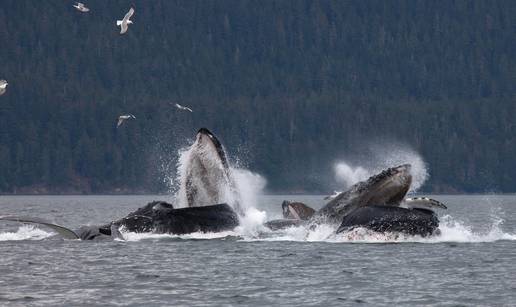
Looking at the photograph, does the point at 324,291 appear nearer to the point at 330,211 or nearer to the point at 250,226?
the point at 330,211

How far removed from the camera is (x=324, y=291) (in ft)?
102

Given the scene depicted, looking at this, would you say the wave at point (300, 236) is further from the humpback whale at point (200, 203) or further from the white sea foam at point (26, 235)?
the humpback whale at point (200, 203)

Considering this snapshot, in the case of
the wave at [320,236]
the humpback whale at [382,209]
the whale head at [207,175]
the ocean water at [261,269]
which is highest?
the whale head at [207,175]

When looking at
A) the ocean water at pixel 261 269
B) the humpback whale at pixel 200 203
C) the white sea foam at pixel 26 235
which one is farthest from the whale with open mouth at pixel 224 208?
the white sea foam at pixel 26 235

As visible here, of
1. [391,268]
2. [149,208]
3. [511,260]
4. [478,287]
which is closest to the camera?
[478,287]

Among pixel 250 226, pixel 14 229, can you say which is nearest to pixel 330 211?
pixel 250 226

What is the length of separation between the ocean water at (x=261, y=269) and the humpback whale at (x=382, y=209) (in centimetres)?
53

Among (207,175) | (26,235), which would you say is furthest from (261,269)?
(26,235)

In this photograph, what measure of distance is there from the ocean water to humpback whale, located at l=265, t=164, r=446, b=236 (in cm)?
53

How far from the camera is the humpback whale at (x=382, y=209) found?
38969 millimetres

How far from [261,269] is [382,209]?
526 centimetres

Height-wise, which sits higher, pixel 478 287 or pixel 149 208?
pixel 149 208

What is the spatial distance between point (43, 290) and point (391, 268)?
32.0 feet

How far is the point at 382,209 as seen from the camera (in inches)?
1527
